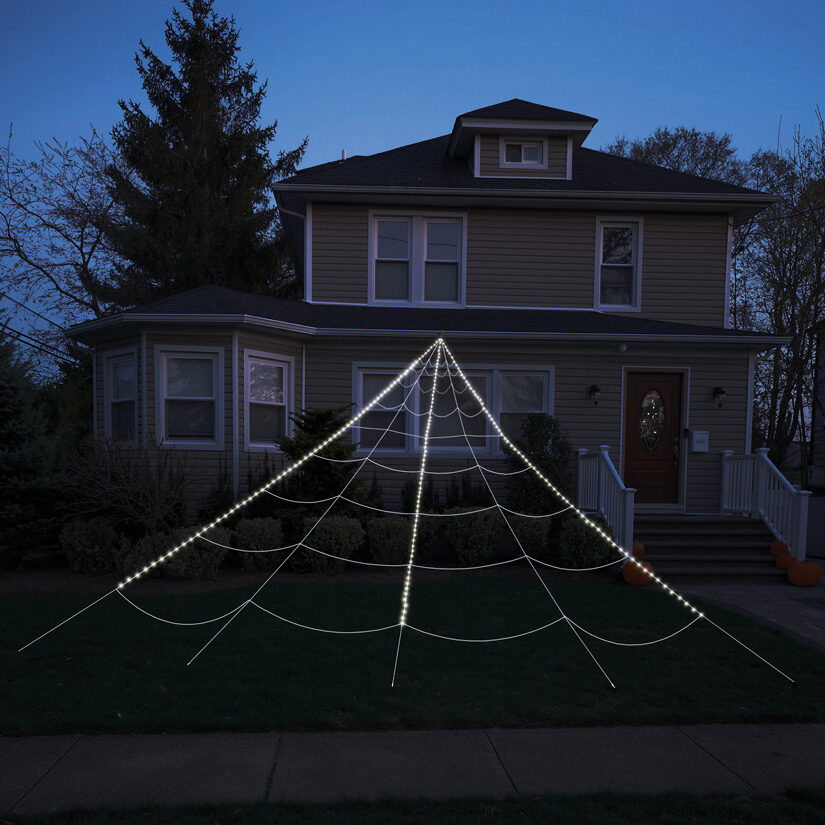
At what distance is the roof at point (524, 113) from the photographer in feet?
40.3

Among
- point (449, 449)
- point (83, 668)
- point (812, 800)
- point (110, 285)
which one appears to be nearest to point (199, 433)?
point (449, 449)

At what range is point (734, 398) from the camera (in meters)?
11.5

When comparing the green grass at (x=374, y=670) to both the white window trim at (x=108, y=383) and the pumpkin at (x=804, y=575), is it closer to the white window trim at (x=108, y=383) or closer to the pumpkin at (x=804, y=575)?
the pumpkin at (x=804, y=575)

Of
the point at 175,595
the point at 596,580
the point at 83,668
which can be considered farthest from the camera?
the point at 596,580

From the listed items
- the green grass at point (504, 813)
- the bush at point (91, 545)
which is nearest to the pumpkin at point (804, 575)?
the green grass at point (504, 813)

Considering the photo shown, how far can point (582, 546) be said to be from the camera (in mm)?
9328

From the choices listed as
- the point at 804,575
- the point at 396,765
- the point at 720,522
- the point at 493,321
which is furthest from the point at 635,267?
the point at 396,765

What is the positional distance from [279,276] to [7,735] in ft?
62.1

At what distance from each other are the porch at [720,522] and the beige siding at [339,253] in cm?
514

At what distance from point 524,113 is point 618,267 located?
3385 mm

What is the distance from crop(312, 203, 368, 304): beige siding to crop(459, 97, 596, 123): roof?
9.65ft

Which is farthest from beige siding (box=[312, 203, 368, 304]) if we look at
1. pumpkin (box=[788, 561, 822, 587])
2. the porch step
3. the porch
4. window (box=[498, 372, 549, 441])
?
pumpkin (box=[788, 561, 822, 587])

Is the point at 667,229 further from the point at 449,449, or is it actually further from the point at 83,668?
the point at 83,668

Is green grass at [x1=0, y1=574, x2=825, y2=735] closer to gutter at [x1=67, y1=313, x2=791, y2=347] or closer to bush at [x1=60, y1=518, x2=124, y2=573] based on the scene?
bush at [x1=60, y1=518, x2=124, y2=573]
